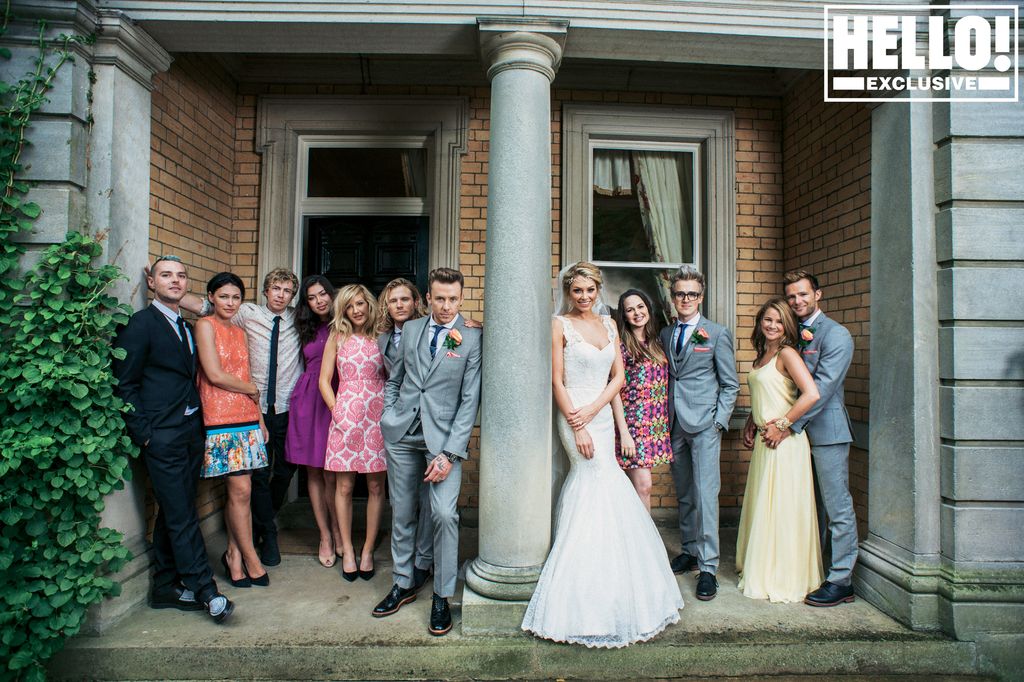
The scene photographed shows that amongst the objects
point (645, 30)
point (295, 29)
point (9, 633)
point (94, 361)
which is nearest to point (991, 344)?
point (645, 30)

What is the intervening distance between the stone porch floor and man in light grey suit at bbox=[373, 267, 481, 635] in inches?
9.1

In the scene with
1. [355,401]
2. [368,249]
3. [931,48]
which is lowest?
[355,401]

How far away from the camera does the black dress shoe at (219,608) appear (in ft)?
11.1

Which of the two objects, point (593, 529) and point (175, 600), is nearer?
point (593, 529)

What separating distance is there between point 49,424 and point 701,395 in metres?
3.97

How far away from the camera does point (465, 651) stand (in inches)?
126

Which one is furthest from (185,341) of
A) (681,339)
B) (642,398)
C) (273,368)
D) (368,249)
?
(681,339)

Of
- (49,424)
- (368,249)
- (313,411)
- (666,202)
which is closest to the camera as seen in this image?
(49,424)

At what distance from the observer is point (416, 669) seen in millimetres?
3162

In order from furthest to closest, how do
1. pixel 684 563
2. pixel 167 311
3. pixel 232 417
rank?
pixel 684 563 → pixel 232 417 → pixel 167 311

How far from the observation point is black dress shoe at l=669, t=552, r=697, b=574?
416cm

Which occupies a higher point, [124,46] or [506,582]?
[124,46]

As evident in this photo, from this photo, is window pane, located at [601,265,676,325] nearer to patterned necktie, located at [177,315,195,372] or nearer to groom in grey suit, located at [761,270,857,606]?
groom in grey suit, located at [761,270,857,606]

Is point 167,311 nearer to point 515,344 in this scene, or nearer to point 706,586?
point 515,344
